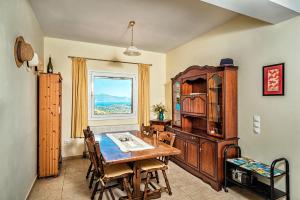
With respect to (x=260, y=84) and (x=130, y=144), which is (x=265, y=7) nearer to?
(x=260, y=84)

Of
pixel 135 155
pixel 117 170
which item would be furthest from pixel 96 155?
pixel 135 155

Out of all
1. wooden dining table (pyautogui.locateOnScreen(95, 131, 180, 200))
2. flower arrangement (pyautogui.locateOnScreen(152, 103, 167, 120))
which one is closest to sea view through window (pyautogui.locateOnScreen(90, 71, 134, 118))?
flower arrangement (pyautogui.locateOnScreen(152, 103, 167, 120))

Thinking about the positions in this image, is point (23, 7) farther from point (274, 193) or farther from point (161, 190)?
point (274, 193)

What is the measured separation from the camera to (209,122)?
123 inches

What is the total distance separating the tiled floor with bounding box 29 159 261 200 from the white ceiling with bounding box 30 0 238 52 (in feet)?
9.11

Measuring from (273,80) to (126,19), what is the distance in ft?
8.04

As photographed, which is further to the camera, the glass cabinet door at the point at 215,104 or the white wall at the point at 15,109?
the glass cabinet door at the point at 215,104

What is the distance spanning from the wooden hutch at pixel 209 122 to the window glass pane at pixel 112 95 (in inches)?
59.2

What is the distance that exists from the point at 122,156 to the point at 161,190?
0.89 m

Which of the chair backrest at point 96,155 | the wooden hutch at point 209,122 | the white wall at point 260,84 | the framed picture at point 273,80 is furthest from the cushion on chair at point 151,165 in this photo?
the framed picture at point 273,80

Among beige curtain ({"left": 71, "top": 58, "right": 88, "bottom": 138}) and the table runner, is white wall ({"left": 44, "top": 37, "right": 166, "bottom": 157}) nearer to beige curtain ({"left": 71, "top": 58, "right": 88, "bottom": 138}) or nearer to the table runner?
beige curtain ({"left": 71, "top": 58, "right": 88, "bottom": 138})

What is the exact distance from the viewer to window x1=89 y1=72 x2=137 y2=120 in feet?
14.2

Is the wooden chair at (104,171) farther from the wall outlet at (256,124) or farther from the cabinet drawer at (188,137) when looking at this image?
the wall outlet at (256,124)

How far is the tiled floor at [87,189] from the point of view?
2498 millimetres
